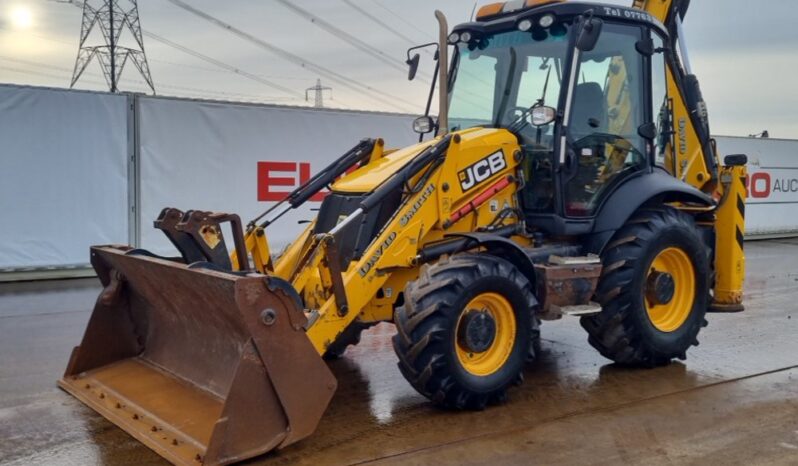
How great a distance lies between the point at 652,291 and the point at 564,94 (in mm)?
1755

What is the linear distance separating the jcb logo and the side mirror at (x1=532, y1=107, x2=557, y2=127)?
1.22ft

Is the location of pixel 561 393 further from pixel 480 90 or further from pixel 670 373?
pixel 480 90

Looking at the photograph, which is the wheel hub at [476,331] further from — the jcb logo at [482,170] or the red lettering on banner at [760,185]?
the red lettering on banner at [760,185]

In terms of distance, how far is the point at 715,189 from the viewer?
7566 mm

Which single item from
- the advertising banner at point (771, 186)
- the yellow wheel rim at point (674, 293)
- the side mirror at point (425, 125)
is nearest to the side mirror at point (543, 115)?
the side mirror at point (425, 125)

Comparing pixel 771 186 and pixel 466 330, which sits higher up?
pixel 771 186

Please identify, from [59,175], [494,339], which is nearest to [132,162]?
[59,175]

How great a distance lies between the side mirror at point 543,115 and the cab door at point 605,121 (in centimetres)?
28

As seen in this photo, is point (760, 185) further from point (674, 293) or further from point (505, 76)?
point (505, 76)

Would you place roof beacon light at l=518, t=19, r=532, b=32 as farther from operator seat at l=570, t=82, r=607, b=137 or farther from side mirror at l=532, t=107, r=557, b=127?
side mirror at l=532, t=107, r=557, b=127

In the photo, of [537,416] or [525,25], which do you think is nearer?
[537,416]

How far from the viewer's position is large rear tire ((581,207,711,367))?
6.35m

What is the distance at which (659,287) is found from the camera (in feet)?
21.8

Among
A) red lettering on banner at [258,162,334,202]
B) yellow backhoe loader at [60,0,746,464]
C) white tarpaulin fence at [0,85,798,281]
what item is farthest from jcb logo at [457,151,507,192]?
white tarpaulin fence at [0,85,798,281]
